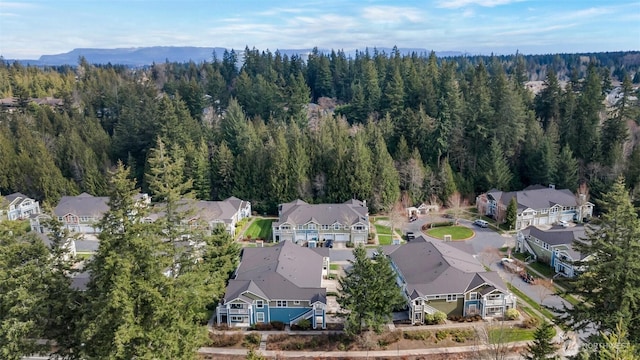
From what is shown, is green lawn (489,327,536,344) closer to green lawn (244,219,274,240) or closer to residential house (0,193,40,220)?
green lawn (244,219,274,240)

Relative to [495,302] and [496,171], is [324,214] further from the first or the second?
[496,171]

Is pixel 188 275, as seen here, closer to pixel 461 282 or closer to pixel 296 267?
pixel 296 267

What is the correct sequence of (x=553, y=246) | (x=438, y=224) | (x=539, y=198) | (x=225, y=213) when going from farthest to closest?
(x=539, y=198)
(x=438, y=224)
(x=225, y=213)
(x=553, y=246)

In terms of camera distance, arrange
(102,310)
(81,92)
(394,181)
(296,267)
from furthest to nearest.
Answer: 1. (81,92)
2. (394,181)
3. (296,267)
4. (102,310)

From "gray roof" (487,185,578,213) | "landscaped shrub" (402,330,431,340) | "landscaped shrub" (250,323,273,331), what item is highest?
"gray roof" (487,185,578,213)

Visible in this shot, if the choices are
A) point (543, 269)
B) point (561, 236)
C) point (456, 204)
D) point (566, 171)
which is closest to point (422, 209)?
point (456, 204)

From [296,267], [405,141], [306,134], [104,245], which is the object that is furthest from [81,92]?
[104,245]

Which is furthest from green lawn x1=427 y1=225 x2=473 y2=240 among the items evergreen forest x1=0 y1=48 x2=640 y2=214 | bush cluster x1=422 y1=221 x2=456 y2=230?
evergreen forest x1=0 y1=48 x2=640 y2=214
